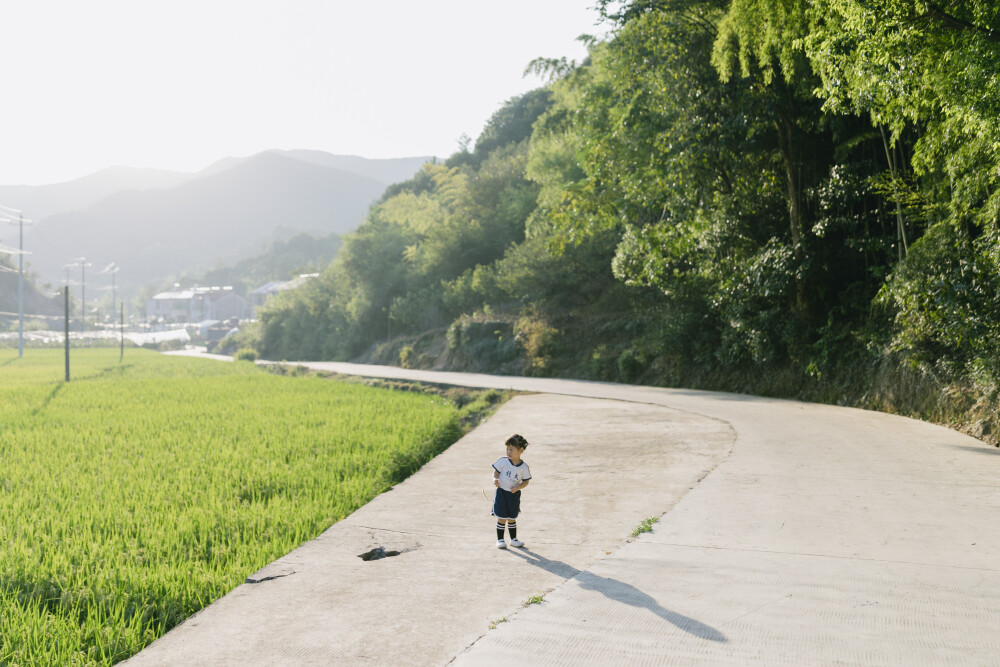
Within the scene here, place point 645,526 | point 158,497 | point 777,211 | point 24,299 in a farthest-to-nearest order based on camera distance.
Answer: point 24,299, point 777,211, point 158,497, point 645,526

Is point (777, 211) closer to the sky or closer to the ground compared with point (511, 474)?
closer to the sky

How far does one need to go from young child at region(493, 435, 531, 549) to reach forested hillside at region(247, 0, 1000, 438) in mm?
5674

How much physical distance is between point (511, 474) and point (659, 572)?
52.5 inches

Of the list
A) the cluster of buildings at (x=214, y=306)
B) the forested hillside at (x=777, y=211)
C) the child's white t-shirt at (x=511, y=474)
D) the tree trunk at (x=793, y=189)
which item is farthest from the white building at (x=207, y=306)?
the child's white t-shirt at (x=511, y=474)

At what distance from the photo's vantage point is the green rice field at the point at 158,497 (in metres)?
4.77

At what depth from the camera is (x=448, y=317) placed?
35656 mm

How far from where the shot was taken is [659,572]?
487 centimetres

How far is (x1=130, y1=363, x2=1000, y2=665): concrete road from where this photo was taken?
377 cm

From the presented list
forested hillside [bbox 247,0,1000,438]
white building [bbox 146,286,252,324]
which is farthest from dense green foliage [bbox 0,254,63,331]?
forested hillside [bbox 247,0,1000,438]

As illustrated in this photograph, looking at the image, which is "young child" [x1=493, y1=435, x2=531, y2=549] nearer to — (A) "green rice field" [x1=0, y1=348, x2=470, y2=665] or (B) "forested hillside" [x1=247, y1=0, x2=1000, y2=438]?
(A) "green rice field" [x1=0, y1=348, x2=470, y2=665]

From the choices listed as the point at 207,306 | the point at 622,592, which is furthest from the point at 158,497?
the point at 207,306

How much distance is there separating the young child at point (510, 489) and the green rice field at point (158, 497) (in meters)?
1.66

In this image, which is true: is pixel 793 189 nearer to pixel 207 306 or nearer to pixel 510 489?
pixel 510 489

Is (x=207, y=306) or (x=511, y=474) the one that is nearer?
(x=511, y=474)
